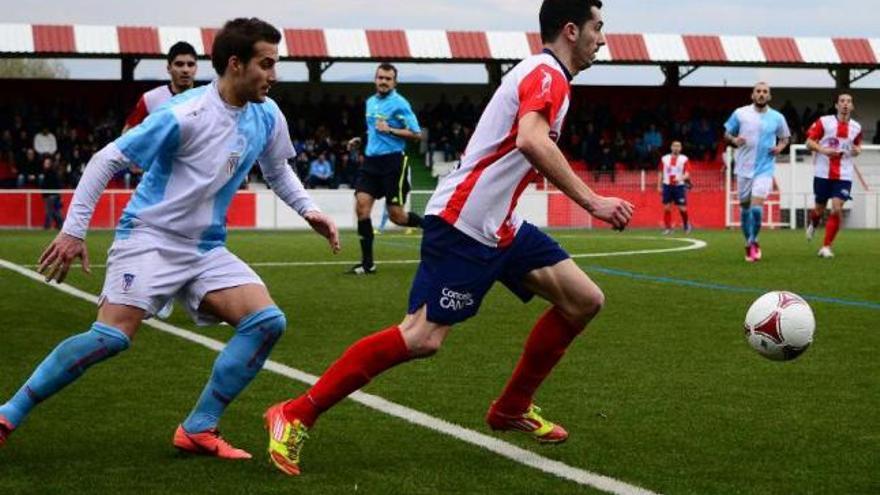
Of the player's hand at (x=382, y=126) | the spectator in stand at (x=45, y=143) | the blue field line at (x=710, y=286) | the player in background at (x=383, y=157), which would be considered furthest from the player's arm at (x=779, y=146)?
the spectator in stand at (x=45, y=143)

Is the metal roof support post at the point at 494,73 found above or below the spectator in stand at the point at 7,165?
above

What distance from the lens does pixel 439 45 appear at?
43938mm

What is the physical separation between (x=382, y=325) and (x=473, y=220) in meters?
5.32

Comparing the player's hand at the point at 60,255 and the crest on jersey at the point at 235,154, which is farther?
the crest on jersey at the point at 235,154

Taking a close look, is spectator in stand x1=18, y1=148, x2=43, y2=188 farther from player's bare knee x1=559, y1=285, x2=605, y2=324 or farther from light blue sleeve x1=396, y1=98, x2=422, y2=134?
player's bare knee x1=559, y1=285, x2=605, y2=324

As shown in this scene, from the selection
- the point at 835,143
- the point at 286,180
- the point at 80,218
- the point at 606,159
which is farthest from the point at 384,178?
the point at 606,159

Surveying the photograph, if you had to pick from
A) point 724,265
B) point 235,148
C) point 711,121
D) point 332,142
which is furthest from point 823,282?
point 711,121

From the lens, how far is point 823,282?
15.4 m

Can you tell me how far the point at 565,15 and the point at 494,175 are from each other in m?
0.69

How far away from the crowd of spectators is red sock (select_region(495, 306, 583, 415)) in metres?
30.0

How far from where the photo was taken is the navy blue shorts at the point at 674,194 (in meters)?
35.3

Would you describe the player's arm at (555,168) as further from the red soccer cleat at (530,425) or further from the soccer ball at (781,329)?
the soccer ball at (781,329)

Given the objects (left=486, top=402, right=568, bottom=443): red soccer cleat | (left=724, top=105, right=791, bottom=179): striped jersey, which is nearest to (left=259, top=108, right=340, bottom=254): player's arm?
(left=486, top=402, right=568, bottom=443): red soccer cleat

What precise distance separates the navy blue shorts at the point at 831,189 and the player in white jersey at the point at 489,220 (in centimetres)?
1580
